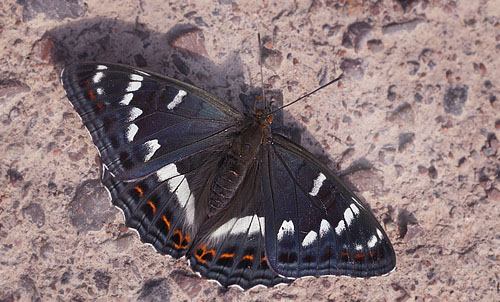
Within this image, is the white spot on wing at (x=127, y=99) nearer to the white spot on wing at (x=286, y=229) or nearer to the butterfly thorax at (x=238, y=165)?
the butterfly thorax at (x=238, y=165)

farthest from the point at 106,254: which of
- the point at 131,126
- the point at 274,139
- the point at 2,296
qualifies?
the point at 274,139

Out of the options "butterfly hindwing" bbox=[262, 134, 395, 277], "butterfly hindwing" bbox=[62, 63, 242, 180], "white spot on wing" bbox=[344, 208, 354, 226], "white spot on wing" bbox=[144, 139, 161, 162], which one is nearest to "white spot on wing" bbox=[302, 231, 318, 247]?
"butterfly hindwing" bbox=[262, 134, 395, 277]

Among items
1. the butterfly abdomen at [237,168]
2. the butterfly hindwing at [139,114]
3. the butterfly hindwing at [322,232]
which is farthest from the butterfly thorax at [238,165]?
the butterfly hindwing at [322,232]

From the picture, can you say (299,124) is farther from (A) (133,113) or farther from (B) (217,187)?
(A) (133,113)

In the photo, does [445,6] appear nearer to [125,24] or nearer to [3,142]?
[125,24]

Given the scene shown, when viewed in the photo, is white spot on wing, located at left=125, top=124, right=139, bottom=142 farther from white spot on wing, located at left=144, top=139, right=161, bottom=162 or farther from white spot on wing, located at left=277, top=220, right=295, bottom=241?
white spot on wing, located at left=277, top=220, right=295, bottom=241
